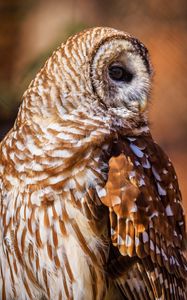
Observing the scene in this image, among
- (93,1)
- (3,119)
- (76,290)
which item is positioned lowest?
(76,290)

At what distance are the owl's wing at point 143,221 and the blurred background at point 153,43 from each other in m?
2.47

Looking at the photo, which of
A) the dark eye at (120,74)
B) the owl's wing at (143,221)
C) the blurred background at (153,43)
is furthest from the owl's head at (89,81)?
the blurred background at (153,43)

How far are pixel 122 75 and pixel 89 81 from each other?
198mm

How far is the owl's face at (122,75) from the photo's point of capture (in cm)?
412

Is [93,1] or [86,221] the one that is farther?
[93,1]

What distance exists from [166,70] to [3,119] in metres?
1.86

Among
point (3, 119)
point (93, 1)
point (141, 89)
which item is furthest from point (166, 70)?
point (141, 89)

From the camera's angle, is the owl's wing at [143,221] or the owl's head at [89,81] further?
the owl's head at [89,81]

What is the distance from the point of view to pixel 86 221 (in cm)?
400

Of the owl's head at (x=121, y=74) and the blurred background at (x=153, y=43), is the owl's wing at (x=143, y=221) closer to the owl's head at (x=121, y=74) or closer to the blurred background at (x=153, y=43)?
the owl's head at (x=121, y=74)

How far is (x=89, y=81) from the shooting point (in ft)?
13.5

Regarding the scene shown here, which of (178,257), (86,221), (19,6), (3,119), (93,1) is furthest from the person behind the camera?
(19,6)

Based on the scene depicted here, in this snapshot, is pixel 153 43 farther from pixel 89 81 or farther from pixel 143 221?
pixel 143 221

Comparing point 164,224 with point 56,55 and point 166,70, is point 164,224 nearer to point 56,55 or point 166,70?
point 56,55
